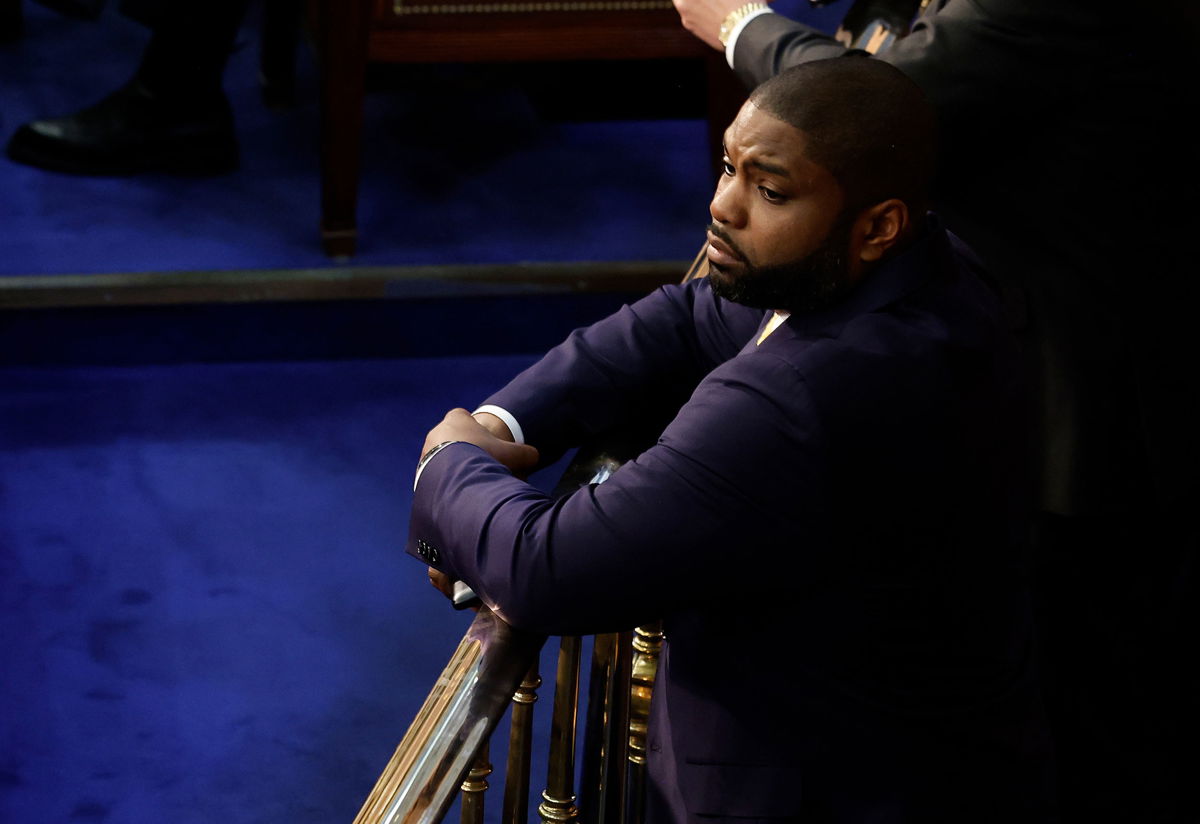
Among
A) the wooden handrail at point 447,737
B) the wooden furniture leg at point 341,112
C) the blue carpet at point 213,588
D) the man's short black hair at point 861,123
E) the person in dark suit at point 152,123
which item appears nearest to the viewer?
the wooden handrail at point 447,737

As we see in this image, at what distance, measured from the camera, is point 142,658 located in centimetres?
243

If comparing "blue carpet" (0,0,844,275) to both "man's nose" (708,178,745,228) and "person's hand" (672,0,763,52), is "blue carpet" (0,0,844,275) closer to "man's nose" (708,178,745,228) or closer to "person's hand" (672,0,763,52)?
"person's hand" (672,0,763,52)

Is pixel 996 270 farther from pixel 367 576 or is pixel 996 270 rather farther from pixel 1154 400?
pixel 367 576

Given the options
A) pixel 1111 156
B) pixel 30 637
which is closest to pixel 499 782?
pixel 30 637

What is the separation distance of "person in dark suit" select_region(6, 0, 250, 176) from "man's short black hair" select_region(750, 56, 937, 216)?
259 cm

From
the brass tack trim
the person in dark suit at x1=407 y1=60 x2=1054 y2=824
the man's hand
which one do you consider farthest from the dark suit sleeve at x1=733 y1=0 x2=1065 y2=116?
the brass tack trim

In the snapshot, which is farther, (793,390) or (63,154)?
(63,154)

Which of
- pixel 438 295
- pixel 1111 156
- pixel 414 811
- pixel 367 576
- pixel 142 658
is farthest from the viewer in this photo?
pixel 438 295

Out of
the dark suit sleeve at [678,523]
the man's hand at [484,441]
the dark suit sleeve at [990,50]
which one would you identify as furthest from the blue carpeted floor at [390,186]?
the dark suit sleeve at [678,523]

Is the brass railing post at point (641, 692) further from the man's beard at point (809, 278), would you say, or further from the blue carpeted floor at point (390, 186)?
the blue carpeted floor at point (390, 186)

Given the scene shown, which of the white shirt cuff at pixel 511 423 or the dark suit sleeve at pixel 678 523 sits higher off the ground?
the dark suit sleeve at pixel 678 523

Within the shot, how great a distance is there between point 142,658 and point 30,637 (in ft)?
0.63

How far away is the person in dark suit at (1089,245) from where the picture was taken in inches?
65.2

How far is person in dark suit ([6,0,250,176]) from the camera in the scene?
11.7 feet
